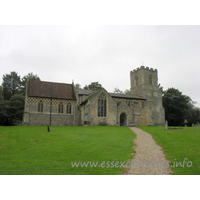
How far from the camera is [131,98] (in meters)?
41.0

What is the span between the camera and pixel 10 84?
58438 millimetres

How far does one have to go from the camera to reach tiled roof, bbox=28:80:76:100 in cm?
3516

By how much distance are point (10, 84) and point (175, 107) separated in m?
53.8

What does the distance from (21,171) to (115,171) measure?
395 centimetres

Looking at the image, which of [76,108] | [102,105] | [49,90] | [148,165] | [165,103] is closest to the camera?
[148,165]

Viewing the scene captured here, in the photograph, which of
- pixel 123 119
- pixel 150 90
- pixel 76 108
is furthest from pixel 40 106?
pixel 150 90

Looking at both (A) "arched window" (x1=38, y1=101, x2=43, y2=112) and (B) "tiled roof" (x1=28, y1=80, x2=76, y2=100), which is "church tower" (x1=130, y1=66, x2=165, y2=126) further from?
(A) "arched window" (x1=38, y1=101, x2=43, y2=112)

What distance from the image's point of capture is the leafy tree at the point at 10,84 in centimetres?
5771

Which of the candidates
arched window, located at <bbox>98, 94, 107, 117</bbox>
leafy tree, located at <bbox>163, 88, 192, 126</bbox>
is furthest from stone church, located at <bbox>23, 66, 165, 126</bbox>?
leafy tree, located at <bbox>163, 88, 192, 126</bbox>

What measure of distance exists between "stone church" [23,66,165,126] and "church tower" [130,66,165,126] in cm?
414

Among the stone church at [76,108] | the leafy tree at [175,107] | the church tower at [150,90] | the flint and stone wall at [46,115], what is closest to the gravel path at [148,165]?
the stone church at [76,108]

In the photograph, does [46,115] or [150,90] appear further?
[150,90]

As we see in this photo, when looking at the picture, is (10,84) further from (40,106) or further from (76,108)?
(76,108)

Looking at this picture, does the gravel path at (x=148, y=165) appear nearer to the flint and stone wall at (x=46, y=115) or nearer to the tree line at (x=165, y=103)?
the flint and stone wall at (x=46, y=115)
